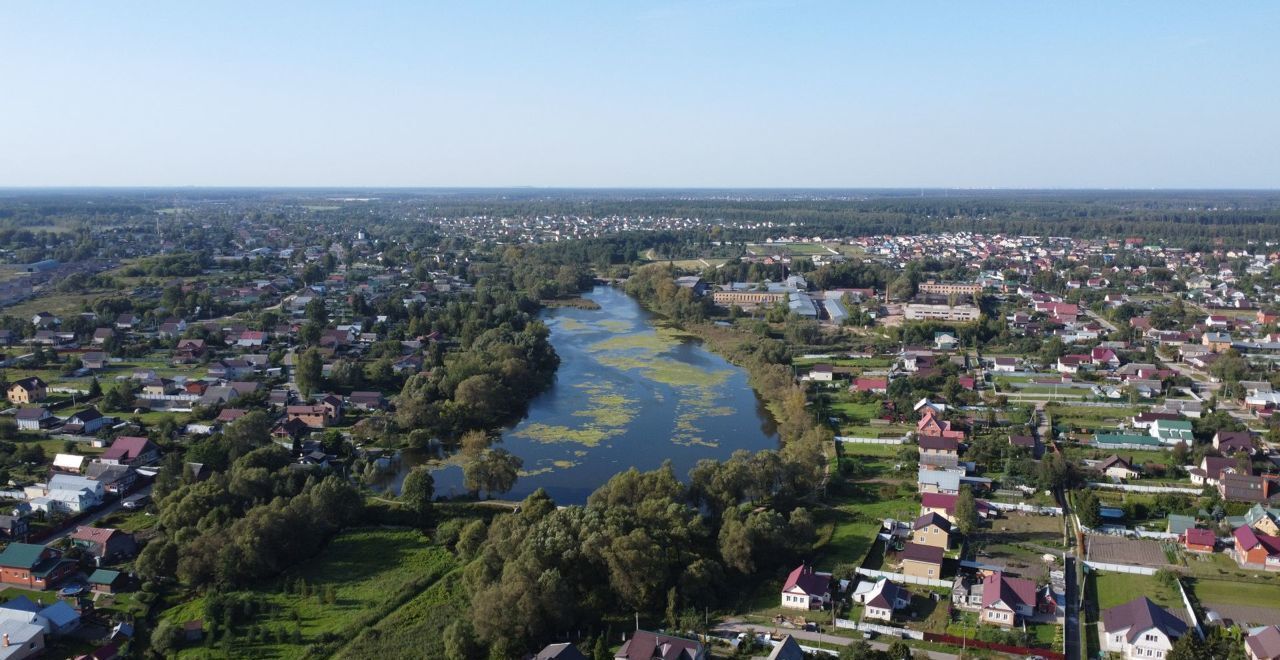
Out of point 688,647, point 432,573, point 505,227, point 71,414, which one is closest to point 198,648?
point 432,573

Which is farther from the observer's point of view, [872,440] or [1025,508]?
[872,440]

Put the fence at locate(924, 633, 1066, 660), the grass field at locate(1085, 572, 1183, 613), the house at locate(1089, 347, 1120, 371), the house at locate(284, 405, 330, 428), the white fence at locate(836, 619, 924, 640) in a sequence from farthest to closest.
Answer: the house at locate(1089, 347, 1120, 371) < the house at locate(284, 405, 330, 428) < the grass field at locate(1085, 572, 1183, 613) < the white fence at locate(836, 619, 924, 640) < the fence at locate(924, 633, 1066, 660)

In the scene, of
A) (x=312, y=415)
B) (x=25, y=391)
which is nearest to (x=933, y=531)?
(x=312, y=415)

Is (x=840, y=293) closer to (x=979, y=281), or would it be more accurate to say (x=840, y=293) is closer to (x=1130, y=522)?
(x=979, y=281)

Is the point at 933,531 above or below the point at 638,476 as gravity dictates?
below

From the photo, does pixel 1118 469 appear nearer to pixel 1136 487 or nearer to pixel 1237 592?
pixel 1136 487

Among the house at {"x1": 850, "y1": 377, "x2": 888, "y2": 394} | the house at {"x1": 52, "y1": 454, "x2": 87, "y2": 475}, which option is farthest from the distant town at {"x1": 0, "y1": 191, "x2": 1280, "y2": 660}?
the house at {"x1": 52, "y1": 454, "x2": 87, "y2": 475}

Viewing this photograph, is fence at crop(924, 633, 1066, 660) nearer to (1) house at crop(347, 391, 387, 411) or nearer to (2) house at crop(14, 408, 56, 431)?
(1) house at crop(347, 391, 387, 411)
